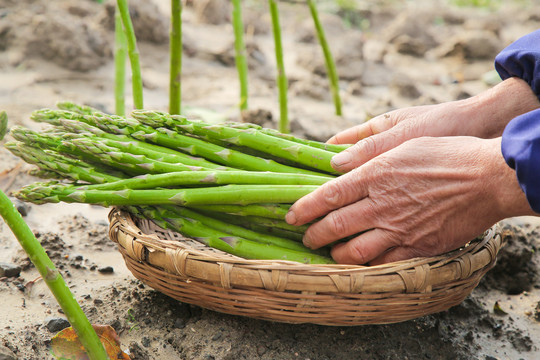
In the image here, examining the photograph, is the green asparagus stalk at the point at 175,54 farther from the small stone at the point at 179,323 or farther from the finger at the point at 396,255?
the finger at the point at 396,255

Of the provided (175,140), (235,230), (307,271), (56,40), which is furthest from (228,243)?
(56,40)

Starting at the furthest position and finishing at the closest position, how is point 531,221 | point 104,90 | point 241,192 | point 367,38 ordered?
point 367,38 < point 104,90 < point 531,221 < point 241,192

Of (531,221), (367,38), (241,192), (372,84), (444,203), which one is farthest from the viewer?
(367,38)

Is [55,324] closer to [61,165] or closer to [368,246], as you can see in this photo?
[61,165]

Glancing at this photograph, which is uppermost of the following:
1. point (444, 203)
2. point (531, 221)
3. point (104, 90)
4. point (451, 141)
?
point (451, 141)

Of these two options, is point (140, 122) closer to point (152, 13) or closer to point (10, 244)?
point (10, 244)

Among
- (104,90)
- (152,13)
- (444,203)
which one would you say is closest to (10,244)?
(444,203)

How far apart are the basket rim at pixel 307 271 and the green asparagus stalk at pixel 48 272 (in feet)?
1.23

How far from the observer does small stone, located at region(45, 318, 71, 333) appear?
6.50 feet

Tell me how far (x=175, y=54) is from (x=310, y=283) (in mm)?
1737

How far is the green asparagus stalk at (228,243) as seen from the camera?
208cm

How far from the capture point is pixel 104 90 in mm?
4543

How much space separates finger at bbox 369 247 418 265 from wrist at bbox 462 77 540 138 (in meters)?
0.70

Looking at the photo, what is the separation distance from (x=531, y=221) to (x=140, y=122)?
238 centimetres
